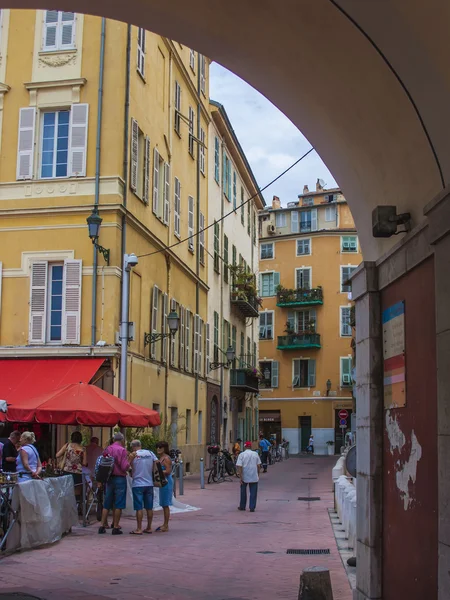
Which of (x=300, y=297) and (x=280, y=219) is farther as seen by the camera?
(x=280, y=219)

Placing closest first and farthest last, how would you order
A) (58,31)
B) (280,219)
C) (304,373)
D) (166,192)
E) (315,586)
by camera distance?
(315,586) → (58,31) → (166,192) → (304,373) → (280,219)

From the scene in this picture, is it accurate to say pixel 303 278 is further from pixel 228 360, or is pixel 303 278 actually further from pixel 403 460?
pixel 403 460

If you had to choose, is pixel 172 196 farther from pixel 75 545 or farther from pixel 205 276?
pixel 75 545

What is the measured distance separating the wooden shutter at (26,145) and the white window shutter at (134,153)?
2652 millimetres

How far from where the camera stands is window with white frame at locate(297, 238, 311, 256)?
2355 inches

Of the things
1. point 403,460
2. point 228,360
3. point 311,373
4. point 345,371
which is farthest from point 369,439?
point 311,373

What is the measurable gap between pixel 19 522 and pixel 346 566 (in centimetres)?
432

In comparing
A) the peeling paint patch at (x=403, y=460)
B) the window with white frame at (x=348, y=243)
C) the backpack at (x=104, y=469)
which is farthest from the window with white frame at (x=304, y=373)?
the peeling paint patch at (x=403, y=460)

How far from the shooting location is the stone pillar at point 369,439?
7.10 m

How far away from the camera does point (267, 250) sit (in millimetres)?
61688

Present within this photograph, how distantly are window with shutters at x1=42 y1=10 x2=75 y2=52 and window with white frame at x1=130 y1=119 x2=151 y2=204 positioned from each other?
2.77 meters

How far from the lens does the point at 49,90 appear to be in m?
22.5

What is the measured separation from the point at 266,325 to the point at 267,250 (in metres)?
5.91

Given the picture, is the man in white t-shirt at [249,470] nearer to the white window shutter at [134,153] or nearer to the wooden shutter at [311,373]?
the white window shutter at [134,153]
